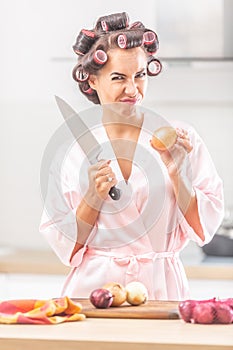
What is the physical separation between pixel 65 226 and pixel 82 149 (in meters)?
0.16

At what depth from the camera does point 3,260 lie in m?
2.88

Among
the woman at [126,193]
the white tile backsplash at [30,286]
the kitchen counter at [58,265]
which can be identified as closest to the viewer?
the woman at [126,193]

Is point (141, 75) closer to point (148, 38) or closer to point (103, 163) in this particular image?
point (148, 38)

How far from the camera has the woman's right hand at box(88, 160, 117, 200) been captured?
68.0 inches

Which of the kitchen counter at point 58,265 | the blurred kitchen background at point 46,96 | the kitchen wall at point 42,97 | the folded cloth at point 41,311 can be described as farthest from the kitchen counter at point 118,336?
the kitchen wall at point 42,97

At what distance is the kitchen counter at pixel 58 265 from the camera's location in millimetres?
2730

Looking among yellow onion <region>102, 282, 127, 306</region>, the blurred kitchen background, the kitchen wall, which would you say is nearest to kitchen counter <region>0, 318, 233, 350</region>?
yellow onion <region>102, 282, 127, 306</region>

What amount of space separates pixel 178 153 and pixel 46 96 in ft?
5.21

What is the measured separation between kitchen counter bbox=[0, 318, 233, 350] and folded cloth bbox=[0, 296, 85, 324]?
0.07ft

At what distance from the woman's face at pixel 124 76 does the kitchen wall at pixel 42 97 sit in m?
1.35

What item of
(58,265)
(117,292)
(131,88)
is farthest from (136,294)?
(58,265)

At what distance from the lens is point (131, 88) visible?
1.80 m

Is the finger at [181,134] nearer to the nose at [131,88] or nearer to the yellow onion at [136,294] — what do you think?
the nose at [131,88]

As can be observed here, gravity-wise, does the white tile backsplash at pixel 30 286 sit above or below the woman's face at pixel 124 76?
below
